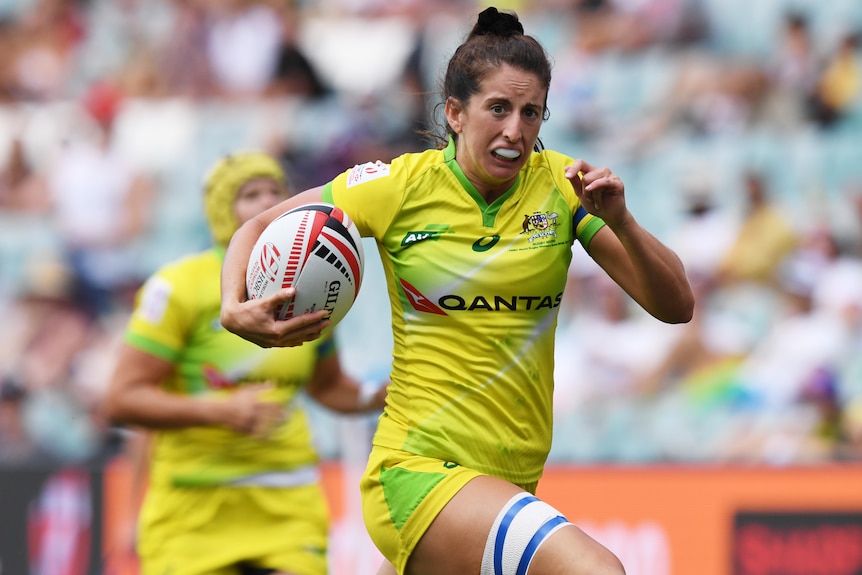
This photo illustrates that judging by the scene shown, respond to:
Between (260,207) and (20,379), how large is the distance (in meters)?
6.74

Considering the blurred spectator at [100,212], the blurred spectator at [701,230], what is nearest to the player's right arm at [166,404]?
the blurred spectator at [701,230]

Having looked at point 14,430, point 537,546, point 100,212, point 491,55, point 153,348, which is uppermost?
point 100,212

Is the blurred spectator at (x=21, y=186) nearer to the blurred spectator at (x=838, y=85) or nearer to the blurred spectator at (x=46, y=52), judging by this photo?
the blurred spectator at (x=46, y=52)

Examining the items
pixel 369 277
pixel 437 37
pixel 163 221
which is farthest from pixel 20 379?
pixel 437 37

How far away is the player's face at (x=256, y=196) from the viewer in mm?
5605

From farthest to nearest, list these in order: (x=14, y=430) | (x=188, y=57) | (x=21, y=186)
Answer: (x=188, y=57), (x=21, y=186), (x=14, y=430)

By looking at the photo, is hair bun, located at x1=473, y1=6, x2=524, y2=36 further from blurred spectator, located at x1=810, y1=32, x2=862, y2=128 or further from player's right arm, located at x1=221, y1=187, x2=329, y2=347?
blurred spectator, located at x1=810, y1=32, x2=862, y2=128

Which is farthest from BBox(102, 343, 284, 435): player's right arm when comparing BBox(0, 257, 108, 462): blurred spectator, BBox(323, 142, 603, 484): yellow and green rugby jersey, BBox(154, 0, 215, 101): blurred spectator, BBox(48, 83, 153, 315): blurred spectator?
BBox(154, 0, 215, 101): blurred spectator

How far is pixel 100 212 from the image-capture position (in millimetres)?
12578

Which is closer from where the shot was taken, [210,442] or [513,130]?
[513,130]

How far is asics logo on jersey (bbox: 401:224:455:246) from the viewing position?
4195 millimetres

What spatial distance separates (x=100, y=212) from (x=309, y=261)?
9.12m

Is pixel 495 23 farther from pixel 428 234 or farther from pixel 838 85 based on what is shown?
pixel 838 85

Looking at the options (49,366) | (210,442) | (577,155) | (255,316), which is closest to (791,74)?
(577,155)
